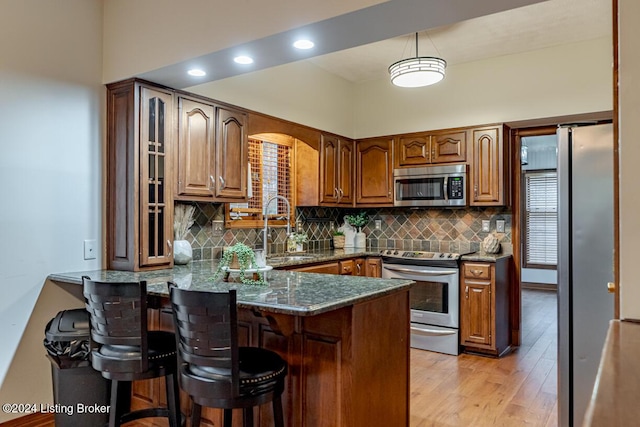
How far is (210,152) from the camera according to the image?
10.9 ft

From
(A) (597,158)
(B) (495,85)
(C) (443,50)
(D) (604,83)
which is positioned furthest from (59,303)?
(D) (604,83)

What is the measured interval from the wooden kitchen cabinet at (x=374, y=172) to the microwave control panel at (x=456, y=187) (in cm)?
69

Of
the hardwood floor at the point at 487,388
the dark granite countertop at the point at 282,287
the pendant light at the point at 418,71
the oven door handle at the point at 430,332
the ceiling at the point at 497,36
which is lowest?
the hardwood floor at the point at 487,388

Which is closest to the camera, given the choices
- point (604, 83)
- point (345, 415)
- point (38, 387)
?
point (345, 415)

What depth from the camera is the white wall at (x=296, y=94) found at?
366 cm

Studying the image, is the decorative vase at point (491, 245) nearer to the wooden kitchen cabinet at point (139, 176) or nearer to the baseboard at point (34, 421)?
the wooden kitchen cabinet at point (139, 176)

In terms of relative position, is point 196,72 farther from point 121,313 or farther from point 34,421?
point 34,421

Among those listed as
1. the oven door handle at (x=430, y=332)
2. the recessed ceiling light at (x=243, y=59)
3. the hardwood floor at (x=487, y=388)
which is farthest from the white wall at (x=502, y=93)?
the recessed ceiling light at (x=243, y=59)

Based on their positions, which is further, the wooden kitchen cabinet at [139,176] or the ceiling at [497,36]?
the ceiling at [497,36]

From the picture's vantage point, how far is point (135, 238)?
2861mm

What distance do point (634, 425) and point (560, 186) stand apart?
2110 mm

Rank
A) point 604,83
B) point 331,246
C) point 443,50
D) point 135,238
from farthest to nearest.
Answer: point 331,246
point 443,50
point 604,83
point 135,238

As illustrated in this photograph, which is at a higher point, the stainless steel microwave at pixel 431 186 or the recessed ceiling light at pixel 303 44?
the recessed ceiling light at pixel 303 44

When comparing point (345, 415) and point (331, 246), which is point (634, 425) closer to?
point (345, 415)
